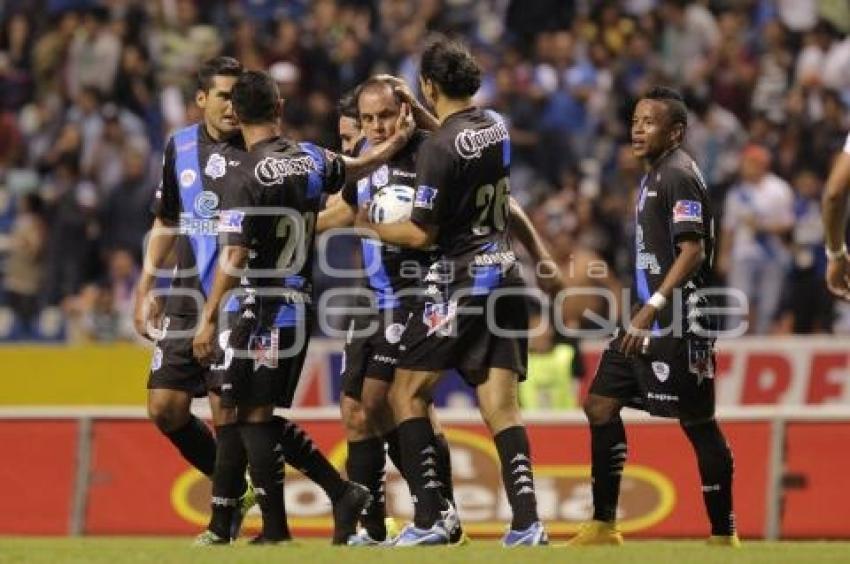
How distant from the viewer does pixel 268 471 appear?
11.5 meters

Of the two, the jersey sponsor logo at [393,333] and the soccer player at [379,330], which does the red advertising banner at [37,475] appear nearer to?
the soccer player at [379,330]

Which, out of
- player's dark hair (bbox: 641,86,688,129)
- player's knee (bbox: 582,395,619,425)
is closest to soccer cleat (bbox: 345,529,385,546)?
player's knee (bbox: 582,395,619,425)

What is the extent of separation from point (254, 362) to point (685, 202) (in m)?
2.40

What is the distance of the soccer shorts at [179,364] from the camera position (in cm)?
1262

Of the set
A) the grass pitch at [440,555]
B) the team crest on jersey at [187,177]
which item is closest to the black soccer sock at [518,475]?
the grass pitch at [440,555]

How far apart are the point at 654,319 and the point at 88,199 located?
11633 millimetres

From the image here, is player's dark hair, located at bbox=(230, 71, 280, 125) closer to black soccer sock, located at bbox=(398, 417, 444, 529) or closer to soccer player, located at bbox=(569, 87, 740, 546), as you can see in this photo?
black soccer sock, located at bbox=(398, 417, 444, 529)

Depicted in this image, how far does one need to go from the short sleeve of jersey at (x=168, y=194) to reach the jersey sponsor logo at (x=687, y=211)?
292 cm

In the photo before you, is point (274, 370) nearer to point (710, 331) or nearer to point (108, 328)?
point (710, 331)

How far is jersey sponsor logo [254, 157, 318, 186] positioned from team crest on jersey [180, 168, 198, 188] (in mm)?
1270

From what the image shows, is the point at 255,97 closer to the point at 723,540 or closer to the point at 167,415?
the point at 167,415

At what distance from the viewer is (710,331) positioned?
1185 cm

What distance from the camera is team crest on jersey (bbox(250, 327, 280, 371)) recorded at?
11.4m

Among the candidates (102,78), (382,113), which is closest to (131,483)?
(382,113)
